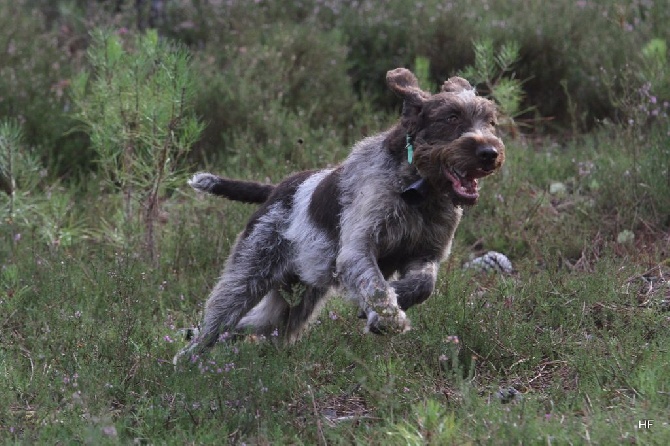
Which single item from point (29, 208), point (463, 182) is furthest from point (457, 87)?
point (29, 208)

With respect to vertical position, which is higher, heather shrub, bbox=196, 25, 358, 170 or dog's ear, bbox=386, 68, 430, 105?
dog's ear, bbox=386, 68, 430, 105

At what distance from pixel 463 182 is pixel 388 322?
3.14 feet

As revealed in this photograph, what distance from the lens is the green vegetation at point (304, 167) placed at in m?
4.96

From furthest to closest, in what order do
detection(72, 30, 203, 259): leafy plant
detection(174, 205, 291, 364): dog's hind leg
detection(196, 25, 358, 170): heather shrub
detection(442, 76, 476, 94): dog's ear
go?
detection(196, 25, 358, 170): heather shrub, detection(72, 30, 203, 259): leafy plant, detection(174, 205, 291, 364): dog's hind leg, detection(442, 76, 476, 94): dog's ear

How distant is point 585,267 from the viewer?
7184 millimetres

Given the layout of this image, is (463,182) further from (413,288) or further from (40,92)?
(40,92)

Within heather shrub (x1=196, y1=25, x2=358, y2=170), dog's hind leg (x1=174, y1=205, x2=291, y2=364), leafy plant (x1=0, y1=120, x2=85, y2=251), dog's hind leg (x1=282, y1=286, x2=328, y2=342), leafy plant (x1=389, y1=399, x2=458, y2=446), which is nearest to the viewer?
leafy plant (x1=389, y1=399, x2=458, y2=446)

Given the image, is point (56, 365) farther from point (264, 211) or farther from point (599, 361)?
point (599, 361)

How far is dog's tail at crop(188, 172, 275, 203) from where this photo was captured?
6.52 metres

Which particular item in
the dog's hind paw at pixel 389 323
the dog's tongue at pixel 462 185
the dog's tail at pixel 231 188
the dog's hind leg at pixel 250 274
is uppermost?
the dog's tongue at pixel 462 185

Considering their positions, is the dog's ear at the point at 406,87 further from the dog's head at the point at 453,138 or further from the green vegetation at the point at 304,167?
the green vegetation at the point at 304,167

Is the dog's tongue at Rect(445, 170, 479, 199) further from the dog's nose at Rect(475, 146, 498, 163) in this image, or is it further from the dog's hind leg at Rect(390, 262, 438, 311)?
the dog's hind leg at Rect(390, 262, 438, 311)

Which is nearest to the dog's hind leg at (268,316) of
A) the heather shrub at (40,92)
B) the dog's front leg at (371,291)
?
the dog's front leg at (371,291)

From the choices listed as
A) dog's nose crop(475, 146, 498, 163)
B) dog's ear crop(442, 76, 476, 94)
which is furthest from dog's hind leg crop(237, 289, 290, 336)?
dog's nose crop(475, 146, 498, 163)
